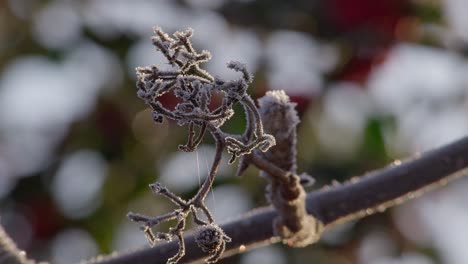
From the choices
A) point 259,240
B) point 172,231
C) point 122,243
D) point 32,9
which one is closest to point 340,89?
point 122,243

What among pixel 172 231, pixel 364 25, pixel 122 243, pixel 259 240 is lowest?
pixel 172 231

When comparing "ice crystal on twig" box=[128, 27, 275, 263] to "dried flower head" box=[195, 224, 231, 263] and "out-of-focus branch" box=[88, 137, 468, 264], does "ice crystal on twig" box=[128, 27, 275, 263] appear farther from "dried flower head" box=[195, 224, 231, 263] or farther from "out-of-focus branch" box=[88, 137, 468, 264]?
"out-of-focus branch" box=[88, 137, 468, 264]

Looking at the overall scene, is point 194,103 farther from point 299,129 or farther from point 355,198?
point 299,129

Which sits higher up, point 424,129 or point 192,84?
point 424,129

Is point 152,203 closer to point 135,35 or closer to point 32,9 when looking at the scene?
point 135,35

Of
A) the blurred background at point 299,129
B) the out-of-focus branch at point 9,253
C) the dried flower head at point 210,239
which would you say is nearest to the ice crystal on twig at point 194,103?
the dried flower head at point 210,239
